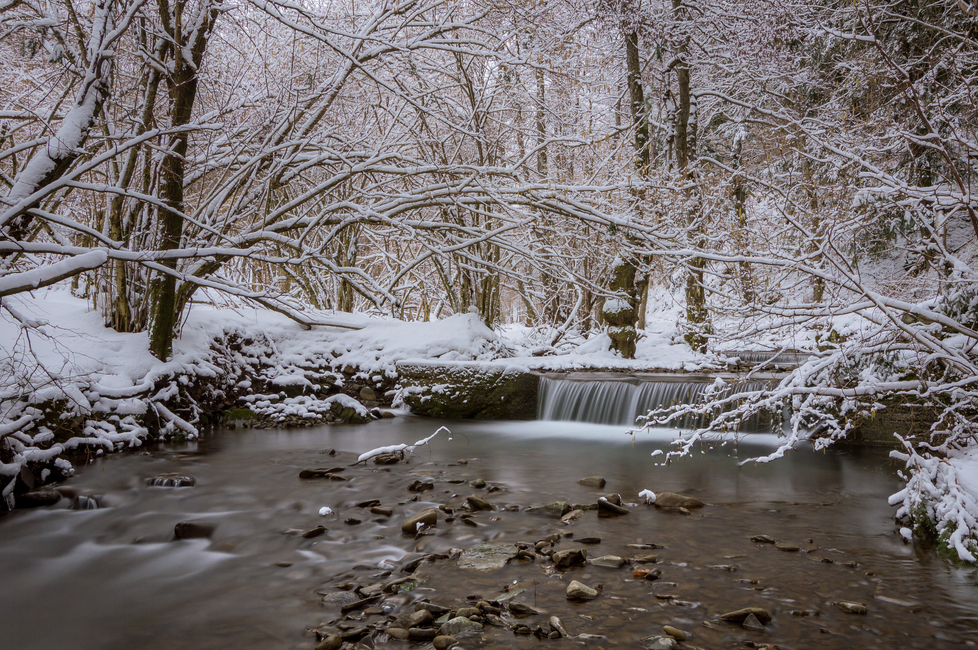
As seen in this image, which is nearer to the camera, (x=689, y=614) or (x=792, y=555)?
(x=689, y=614)

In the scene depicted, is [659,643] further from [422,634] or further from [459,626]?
[422,634]

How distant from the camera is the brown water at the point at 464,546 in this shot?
9.98 feet

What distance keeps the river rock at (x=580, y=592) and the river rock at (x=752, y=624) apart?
76cm

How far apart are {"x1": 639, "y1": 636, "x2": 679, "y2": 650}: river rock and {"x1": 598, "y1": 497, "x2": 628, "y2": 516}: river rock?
2006 mm

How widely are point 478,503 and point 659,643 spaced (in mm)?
2406

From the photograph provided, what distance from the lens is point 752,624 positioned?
298 centimetres

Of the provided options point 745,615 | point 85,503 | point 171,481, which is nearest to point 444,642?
point 745,615

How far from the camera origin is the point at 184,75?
781cm

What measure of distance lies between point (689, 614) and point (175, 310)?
800 centimetres

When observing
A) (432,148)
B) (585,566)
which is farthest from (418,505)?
(432,148)

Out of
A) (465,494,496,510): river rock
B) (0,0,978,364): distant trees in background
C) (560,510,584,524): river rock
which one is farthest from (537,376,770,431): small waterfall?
(465,494,496,510): river rock

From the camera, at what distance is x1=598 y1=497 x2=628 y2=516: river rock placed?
4.84 metres

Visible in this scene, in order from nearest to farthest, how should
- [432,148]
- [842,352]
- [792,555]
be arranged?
1. [792,555]
2. [842,352]
3. [432,148]

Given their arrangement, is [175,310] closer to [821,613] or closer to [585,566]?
[585,566]
